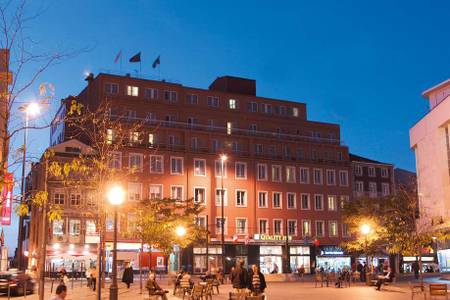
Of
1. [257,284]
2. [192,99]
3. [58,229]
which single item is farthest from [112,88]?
[257,284]

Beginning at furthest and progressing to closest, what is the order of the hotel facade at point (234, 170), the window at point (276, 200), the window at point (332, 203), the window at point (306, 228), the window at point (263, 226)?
the window at point (332, 203) < the window at point (306, 228) < the window at point (276, 200) < the window at point (263, 226) < the hotel facade at point (234, 170)

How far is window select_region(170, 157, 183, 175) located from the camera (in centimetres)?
7244

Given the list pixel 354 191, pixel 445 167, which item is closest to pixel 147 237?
pixel 445 167

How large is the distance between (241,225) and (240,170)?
6.88m

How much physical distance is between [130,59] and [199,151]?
14.2 m

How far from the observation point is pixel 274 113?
84125mm

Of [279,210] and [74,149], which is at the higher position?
[74,149]

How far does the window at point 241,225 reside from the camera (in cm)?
7447

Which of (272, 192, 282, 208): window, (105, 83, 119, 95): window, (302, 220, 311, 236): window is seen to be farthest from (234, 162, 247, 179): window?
(105, 83, 119, 95): window

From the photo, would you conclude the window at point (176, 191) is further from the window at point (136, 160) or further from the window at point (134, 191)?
the window at point (136, 160)

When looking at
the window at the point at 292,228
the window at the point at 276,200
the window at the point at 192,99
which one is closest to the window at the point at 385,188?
the window at the point at 292,228

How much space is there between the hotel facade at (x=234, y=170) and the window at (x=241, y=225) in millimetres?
122

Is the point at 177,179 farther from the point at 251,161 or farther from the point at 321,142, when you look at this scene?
the point at 321,142

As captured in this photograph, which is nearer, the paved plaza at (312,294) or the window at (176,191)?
the paved plaza at (312,294)
